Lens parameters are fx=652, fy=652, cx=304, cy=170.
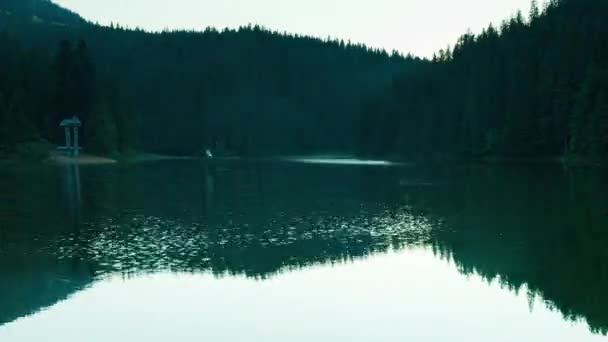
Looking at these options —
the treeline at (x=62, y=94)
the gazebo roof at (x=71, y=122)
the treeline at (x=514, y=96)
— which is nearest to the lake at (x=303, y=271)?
the treeline at (x=514, y=96)

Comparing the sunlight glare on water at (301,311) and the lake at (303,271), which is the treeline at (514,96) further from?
the sunlight glare on water at (301,311)

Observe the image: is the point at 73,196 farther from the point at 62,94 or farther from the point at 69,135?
the point at 62,94

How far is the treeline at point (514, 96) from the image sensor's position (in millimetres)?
95275

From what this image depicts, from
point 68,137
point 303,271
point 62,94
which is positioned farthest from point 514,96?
point 303,271

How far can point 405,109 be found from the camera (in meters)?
170

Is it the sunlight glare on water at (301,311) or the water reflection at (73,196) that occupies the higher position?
the water reflection at (73,196)

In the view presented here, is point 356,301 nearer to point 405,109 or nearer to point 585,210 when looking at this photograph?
point 585,210

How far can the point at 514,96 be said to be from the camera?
122 metres

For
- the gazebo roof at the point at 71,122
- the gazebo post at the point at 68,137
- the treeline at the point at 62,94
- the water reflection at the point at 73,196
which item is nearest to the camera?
the water reflection at the point at 73,196

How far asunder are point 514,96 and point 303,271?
4160 inches

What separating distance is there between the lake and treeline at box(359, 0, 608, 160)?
174 feet

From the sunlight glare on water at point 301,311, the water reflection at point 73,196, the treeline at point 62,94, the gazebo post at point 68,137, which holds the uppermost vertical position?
the treeline at point 62,94

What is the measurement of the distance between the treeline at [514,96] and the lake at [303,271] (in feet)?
174

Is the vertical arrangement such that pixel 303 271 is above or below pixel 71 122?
below
